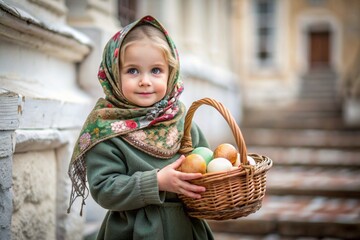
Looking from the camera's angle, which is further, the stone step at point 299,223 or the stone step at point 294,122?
the stone step at point 294,122

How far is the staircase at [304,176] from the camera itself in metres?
4.79

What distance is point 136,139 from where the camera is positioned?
2293 millimetres

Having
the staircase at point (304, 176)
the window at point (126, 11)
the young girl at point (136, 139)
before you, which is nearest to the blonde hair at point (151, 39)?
the young girl at point (136, 139)

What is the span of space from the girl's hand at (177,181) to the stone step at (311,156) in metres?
5.75

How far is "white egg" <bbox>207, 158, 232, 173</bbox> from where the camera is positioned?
2189 mm

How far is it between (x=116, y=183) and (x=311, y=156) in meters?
6.51

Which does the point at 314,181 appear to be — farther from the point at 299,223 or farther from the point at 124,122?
the point at 124,122

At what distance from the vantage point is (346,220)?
472 centimetres

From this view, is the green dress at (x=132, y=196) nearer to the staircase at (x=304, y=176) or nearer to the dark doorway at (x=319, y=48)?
the staircase at (x=304, y=176)

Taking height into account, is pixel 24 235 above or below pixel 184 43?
below

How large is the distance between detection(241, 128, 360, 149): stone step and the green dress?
676 cm

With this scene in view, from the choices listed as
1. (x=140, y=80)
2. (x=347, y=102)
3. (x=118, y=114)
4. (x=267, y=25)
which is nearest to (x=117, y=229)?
(x=118, y=114)

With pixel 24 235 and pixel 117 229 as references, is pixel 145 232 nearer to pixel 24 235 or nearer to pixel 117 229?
pixel 117 229

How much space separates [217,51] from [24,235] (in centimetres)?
846
